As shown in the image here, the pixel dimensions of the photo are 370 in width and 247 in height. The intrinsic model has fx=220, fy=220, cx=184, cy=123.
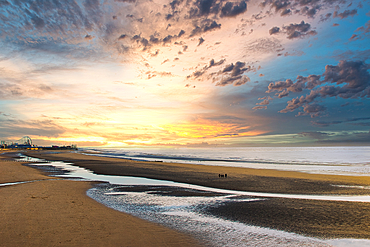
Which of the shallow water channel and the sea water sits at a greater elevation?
the sea water

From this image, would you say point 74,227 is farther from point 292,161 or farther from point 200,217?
point 292,161

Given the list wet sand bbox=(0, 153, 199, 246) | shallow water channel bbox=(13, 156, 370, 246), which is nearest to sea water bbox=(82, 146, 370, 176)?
shallow water channel bbox=(13, 156, 370, 246)

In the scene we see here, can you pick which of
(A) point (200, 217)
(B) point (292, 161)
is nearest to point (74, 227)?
(A) point (200, 217)

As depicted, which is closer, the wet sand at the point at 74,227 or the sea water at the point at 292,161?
the wet sand at the point at 74,227

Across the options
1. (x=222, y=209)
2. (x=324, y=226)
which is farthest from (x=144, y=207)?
(x=324, y=226)

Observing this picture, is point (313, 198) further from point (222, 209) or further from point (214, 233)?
point (214, 233)

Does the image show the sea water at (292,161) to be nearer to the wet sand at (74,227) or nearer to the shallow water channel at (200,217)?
the shallow water channel at (200,217)

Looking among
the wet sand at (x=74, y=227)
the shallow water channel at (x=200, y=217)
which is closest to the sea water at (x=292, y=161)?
the shallow water channel at (x=200, y=217)

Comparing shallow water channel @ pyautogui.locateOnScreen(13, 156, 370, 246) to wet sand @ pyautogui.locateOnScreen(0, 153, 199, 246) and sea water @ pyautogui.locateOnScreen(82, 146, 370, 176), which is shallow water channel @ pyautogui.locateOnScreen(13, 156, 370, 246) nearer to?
wet sand @ pyautogui.locateOnScreen(0, 153, 199, 246)

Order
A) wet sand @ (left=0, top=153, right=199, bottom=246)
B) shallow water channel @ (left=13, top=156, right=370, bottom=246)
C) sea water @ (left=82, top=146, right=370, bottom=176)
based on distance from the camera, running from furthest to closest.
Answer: sea water @ (left=82, top=146, right=370, bottom=176) < shallow water channel @ (left=13, top=156, right=370, bottom=246) < wet sand @ (left=0, top=153, right=199, bottom=246)

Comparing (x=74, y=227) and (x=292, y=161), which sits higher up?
(x=292, y=161)

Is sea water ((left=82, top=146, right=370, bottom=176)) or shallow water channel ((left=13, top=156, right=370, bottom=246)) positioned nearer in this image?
shallow water channel ((left=13, top=156, right=370, bottom=246))

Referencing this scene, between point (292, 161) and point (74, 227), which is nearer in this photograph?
point (74, 227)

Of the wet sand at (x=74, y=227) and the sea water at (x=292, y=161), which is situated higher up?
the sea water at (x=292, y=161)
